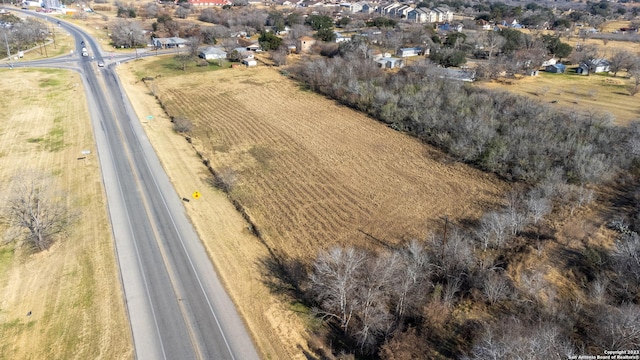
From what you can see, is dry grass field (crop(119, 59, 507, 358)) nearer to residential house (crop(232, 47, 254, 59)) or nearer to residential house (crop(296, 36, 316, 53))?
residential house (crop(232, 47, 254, 59))

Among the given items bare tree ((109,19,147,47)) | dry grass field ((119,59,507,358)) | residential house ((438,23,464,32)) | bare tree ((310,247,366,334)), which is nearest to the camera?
bare tree ((310,247,366,334))

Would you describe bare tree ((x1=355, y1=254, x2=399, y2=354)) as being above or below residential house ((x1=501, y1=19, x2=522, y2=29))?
below

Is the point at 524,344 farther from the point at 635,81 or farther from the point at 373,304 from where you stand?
the point at 635,81

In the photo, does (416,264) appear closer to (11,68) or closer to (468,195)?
(468,195)

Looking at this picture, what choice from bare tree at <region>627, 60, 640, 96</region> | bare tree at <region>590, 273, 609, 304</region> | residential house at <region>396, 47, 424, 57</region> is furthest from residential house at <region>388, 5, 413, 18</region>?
bare tree at <region>590, 273, 609, 304</region>

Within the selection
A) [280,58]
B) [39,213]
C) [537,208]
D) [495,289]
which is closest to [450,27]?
[280,58]

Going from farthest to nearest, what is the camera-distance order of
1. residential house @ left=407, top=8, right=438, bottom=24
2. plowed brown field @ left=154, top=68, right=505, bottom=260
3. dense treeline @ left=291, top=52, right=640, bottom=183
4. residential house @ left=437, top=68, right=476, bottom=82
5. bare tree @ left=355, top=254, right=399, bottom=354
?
residential house @ left=407, top=8, right=438, bottom=24, residential house @ left=437, top=68, right=476, bottom=82, dense treeline @ left=291, top=52, right=640, bottom=183, plowed brown field @ left=154, top=68, right=505, bottom=260, bare tree @ left=355, top=254, right=399, bottom=354

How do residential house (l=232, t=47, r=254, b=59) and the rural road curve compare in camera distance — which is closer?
the rural road curve
